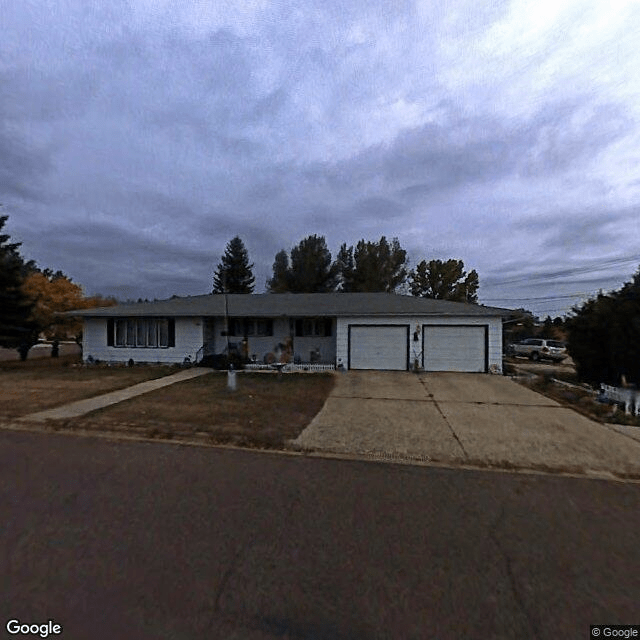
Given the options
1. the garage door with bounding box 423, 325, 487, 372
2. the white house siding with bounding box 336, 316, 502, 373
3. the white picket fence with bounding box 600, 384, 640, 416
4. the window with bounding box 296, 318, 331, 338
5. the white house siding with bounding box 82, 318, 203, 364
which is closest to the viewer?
the white picket fence with bounding box 600, 384, 640, 416

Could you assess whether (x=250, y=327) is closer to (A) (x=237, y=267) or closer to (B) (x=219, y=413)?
(B) (x=219, y=413)

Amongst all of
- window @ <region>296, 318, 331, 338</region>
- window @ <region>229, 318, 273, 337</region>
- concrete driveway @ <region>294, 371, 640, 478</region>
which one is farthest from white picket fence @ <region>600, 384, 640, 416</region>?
window @ <region>229, 318, 273, 337</region>

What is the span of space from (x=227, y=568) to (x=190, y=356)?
1486 cm

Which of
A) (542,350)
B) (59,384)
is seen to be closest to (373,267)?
(542,350)

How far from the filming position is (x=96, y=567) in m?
2.62

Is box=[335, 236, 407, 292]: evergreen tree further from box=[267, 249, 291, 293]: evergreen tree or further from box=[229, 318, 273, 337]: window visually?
→ box=[229, 318, 273, 337]: window

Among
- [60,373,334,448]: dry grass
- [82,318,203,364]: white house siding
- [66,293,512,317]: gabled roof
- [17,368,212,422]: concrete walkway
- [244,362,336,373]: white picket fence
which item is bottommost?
[60,373,334,448]: dry grass

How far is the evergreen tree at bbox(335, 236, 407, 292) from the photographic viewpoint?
122 ft

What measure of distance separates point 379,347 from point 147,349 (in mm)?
10862

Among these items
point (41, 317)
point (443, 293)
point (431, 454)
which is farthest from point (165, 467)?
point (443, 293)

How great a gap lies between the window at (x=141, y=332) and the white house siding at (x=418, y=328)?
8007 millimetres

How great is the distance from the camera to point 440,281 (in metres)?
39.1

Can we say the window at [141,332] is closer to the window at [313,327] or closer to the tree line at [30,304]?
the tree line at [30,304]

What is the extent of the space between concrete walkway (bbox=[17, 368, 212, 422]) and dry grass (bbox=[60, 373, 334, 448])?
39 centimetres
